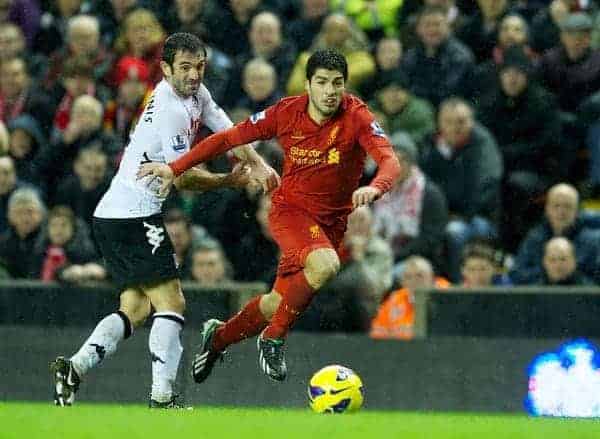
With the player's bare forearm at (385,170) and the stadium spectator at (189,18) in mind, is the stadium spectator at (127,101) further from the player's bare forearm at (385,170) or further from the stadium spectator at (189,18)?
the player's bare forearm at (385,170)

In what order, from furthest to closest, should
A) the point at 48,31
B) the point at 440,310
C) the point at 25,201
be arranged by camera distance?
the point at 48,31 < the point at 25,201 < the point at 440,310

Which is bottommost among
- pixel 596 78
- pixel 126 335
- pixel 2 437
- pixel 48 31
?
pixel 2 437

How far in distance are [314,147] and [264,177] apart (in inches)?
15.7

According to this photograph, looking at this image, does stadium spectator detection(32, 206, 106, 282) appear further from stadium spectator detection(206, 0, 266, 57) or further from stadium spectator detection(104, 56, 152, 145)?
stadium spectator detection(206, 0, 266, 57)

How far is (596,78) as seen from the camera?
14.1m

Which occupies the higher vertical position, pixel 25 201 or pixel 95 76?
pixel 95 76

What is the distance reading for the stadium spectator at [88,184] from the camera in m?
13.7

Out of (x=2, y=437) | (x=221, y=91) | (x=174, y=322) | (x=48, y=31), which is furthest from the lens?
(x=48, y=31)

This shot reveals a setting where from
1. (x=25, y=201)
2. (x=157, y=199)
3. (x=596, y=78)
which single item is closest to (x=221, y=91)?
(x=25, y=201)

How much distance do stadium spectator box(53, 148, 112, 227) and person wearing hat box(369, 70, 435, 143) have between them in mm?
2519

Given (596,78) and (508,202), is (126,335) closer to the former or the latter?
(508,202)

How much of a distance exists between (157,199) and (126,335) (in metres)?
0.90

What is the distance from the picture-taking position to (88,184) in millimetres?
13766

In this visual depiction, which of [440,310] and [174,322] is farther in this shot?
[440,310]
